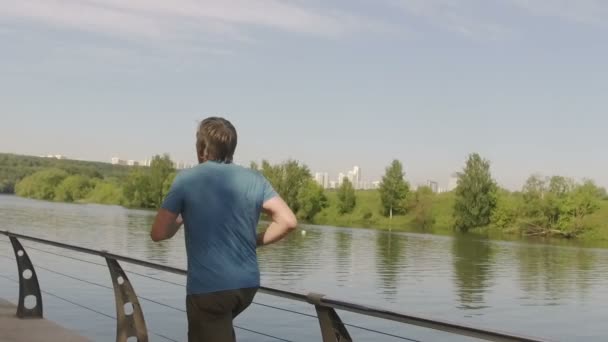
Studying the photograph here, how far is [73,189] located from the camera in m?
160

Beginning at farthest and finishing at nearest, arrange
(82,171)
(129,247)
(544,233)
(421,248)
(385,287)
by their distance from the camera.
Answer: (82,171)
(544,233)
(421,248)
(129,247)
(385,287)

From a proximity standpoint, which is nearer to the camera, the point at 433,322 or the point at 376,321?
the point at 433,322

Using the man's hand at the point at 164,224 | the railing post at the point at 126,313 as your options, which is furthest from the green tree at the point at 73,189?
the man's hand at the point at 164,224

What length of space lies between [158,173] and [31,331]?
12746cm

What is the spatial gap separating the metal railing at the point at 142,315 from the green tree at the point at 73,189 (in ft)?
520

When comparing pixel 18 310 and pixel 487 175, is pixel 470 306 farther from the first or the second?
pixel 487 175

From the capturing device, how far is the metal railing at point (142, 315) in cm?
275

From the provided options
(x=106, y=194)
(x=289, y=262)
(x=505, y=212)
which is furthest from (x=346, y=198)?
(x=289, y=262)

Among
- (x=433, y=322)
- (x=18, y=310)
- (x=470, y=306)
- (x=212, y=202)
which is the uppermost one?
(x=212, y=202)

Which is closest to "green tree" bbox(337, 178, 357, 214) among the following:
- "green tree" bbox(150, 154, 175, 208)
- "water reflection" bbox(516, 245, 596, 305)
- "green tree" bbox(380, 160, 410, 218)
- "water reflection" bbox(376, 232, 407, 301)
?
"green tree" bbox(380, 160, 410, 218)

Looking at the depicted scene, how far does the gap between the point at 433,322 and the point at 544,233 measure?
104485mm

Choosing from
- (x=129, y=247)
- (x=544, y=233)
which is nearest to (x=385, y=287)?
(x=129, y=247)

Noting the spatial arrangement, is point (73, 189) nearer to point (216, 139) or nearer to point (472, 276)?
point (472, 276)

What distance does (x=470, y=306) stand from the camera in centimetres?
2728
